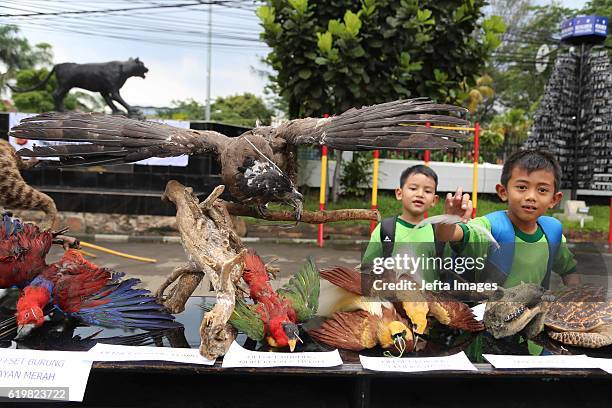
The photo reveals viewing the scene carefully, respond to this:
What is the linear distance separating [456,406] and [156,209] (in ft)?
19.5

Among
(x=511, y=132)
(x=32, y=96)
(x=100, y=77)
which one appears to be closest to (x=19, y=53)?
A: (x=32, y=96)

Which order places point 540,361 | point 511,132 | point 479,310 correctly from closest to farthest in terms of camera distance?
point 540,361 → point 479,310 → point 511,132

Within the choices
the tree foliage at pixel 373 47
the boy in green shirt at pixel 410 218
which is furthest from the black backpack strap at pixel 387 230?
the tree foliage at pixel 373 47

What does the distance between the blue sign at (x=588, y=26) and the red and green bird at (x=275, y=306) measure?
8.46 m

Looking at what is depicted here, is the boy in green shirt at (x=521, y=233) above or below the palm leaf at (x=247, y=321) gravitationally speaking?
above

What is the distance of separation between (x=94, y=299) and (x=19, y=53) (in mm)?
20294

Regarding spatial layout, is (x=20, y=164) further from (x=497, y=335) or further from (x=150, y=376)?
(x=497, y=335)

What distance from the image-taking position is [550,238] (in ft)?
5.75

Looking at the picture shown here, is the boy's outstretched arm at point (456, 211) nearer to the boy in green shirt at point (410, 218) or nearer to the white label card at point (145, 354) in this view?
the boy in green shirt at point (410, 218)

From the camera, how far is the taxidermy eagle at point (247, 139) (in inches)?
70.4

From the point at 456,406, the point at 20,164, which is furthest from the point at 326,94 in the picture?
the point at 456,406

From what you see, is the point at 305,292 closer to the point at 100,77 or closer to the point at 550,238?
the point at 550,238

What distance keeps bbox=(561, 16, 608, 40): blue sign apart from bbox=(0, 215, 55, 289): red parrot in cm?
901

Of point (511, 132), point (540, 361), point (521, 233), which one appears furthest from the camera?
point (511, 132)
